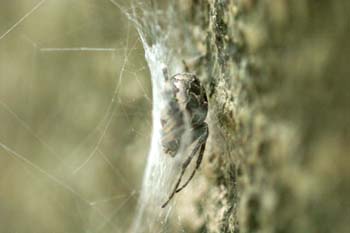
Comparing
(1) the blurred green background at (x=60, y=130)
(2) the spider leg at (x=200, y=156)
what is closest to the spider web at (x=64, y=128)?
(1) the blurred green background at (x=60, y=130)

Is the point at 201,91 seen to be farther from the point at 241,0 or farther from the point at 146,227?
the point at 241,0

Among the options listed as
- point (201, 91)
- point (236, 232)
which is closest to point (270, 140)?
point (236, 232)

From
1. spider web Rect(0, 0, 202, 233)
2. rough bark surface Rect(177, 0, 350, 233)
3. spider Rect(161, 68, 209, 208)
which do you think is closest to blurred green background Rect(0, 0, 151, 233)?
spider web Rect(0, 0, 202, 233)

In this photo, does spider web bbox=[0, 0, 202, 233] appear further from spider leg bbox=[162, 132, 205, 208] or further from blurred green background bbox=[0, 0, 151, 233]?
spider leg bbox=[162, 132, 205, 208]

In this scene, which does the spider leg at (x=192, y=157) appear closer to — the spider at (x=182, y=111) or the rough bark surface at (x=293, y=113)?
the spider at (x=182, y=111)

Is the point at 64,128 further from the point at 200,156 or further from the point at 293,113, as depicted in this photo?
the point at 200,156
